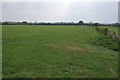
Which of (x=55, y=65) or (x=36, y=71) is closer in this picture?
(x=36, y=71)

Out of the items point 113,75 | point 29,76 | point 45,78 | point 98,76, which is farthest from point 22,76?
point 113,75

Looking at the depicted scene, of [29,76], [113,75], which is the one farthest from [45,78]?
[113,75]

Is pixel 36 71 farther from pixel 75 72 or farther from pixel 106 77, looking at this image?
pixel 106 77

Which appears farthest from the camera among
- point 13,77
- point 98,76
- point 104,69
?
point 104,69

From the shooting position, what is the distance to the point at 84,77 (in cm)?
780

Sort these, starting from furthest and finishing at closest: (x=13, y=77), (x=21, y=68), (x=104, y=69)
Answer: (x=104, y=69) < (x=21, y=68) < (x=13, y=77)

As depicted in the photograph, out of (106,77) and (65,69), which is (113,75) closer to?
(106,77)

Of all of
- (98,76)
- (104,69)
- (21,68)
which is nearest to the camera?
(98,76)

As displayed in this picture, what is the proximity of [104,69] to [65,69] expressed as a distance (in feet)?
6.37

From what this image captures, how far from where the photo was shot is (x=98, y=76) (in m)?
8.11

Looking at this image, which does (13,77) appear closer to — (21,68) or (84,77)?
(21,68)

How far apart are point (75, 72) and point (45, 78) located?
1530 millimetres

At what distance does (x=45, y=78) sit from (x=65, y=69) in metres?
1.53

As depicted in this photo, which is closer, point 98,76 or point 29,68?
point 98,76
